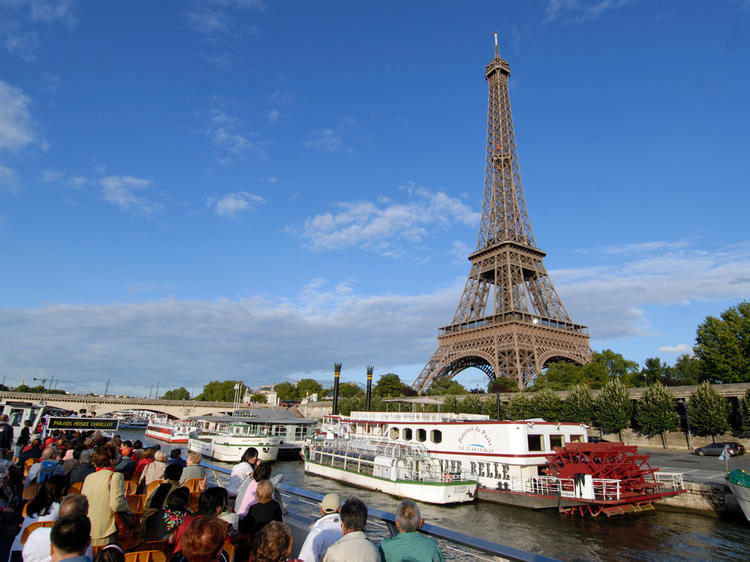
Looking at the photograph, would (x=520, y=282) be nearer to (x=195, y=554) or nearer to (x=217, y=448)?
(x=217, y=448)

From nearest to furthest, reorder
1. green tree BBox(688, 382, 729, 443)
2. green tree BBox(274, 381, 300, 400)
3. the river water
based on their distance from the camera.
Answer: the river water → green tree BBox(688, 382, 729, 443) → green tree BBox(274, 381, 300, 400)

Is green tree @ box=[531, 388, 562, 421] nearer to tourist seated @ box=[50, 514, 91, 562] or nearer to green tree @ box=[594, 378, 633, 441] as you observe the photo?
green tree @ box=[594, 378, 633, 441]

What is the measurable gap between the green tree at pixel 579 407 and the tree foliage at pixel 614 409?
889 millimetres

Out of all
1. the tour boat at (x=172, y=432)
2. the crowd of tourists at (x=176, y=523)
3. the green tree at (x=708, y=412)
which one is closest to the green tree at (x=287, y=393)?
the tour boat at (x=172, y=432)

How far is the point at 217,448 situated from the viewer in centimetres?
3853

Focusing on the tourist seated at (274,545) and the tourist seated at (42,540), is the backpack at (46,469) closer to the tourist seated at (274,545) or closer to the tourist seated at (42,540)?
the tourist seated at (42,540)

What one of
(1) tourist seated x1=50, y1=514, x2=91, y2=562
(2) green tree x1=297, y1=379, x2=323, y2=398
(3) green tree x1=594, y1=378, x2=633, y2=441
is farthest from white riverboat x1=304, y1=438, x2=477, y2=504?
(2) green tree x1=297, y1=379, x2=323, y2=398

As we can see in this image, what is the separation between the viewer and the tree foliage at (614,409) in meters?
40.9

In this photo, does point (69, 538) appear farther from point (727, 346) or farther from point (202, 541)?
point (727, 346)

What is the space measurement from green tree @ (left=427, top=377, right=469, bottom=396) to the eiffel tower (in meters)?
1.13

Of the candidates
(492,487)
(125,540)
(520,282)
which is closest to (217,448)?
(492,487)

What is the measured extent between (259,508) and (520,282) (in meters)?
66.8

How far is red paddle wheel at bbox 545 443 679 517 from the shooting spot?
795 inches

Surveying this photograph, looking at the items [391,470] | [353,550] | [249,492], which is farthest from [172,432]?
[353,550]
